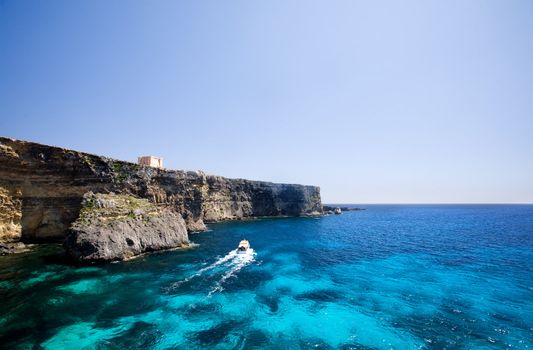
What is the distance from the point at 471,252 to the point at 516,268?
1041 centimetres

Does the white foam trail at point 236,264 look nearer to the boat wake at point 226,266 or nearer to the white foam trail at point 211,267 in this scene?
the boat wake at point 226,266

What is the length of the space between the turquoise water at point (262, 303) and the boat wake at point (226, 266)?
0.14m

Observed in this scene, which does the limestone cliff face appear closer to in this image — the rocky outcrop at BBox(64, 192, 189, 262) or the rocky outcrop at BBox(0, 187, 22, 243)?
the rocky outcrop at BBox(0, 187, 22, 243)

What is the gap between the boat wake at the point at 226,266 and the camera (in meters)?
25.7

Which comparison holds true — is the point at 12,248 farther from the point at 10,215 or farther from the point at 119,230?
the point at 119,230

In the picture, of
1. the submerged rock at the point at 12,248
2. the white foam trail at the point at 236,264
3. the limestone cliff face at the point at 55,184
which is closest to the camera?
the white foam trail at the point at 236,264

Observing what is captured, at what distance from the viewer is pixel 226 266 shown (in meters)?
32.8

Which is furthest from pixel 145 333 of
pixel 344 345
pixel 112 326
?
pixel 344 345

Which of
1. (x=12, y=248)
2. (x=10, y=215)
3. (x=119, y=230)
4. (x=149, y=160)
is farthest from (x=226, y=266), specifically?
(x=149, y=160)

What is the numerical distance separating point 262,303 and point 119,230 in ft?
72.8

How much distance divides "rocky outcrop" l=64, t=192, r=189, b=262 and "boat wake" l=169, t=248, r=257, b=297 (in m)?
9.71

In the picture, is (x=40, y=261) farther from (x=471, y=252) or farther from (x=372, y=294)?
(x=471, y=252)

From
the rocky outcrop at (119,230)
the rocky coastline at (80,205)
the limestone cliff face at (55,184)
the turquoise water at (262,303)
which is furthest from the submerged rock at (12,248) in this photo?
the rocky outcrop at (119,230)

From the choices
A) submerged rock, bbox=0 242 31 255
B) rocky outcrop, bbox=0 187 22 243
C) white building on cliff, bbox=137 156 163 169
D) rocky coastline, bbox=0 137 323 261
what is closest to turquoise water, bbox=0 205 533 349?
submerged rock, bbox=0 242 31 255
